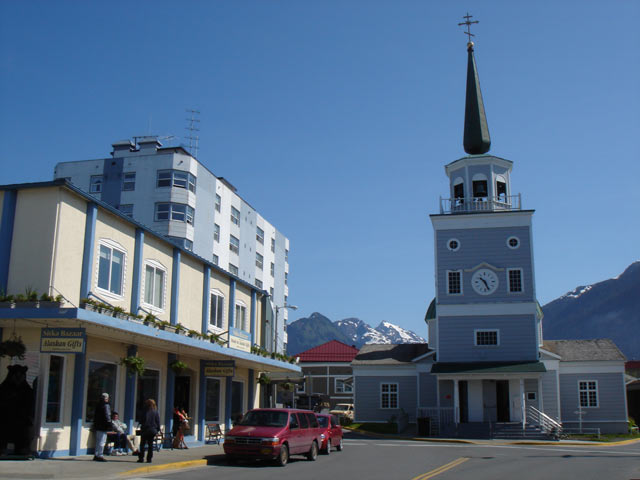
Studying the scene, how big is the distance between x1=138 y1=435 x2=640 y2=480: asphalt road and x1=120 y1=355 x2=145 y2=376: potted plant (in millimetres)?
3257

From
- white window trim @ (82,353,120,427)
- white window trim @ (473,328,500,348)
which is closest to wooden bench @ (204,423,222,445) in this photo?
white window trim @ (82,353,120,427)

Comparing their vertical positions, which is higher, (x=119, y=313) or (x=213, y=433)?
(x=119, y=313)

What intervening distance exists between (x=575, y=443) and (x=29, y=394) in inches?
1030

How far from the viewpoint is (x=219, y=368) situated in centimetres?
2425

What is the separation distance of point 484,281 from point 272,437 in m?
25.7

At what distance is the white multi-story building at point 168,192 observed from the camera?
4919cm

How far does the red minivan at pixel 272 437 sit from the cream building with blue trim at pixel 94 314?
333 centimetres

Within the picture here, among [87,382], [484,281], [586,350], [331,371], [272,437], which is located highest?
[484,281]

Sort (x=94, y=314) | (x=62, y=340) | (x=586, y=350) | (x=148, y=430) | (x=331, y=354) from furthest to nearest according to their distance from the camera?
(x=331, y=354)
(x=586, y=350)
(x=148, y=430)
(x=94, y=314)
(x=62, y=340)

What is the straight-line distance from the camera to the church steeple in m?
43.3

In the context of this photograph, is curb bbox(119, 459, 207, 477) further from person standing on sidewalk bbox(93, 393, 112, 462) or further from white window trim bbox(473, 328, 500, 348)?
white window trim bbox(473, 328, 500, 348)

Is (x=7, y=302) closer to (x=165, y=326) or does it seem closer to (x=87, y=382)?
(x=87, y=382)

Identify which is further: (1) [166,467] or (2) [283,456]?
(2) [283,456]

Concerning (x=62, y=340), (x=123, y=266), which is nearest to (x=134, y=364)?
(x=123, y=266)
